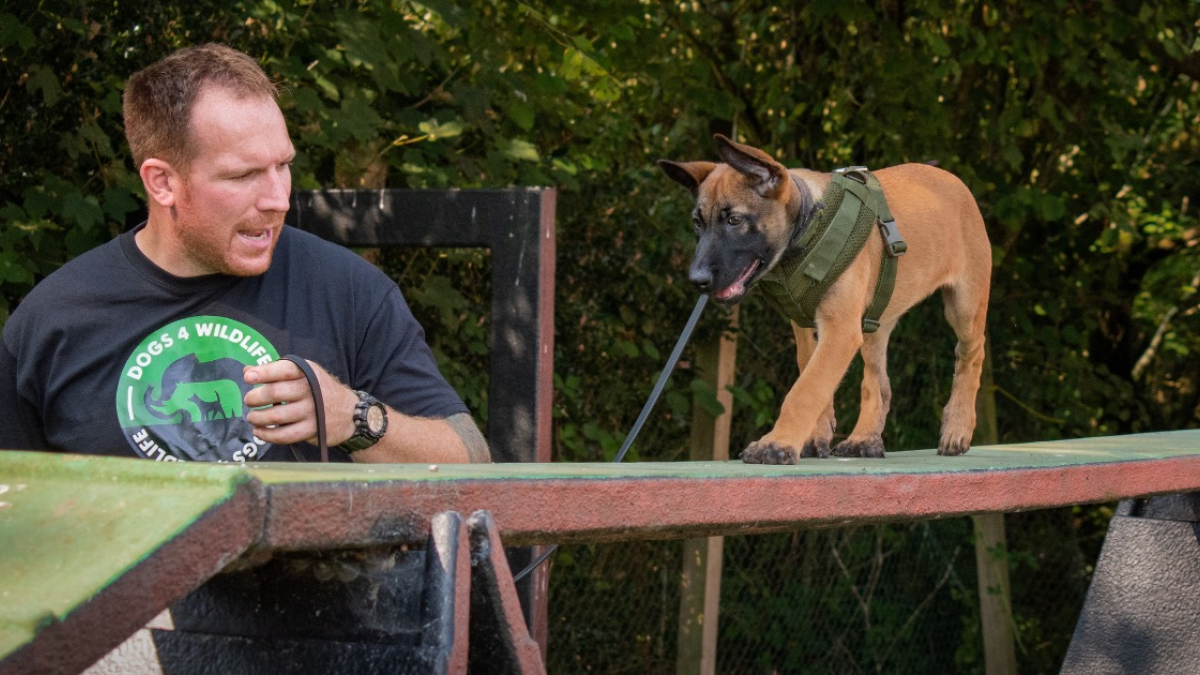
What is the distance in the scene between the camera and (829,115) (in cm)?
802

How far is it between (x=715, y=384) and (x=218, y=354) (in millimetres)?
3588

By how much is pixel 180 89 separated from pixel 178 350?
59 cm

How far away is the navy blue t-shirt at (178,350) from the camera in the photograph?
292cm

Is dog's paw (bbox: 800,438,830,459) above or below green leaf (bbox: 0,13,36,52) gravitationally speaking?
below

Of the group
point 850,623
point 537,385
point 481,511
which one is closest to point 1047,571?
point 850,623

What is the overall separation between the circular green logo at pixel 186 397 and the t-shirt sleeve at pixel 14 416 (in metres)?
0.27

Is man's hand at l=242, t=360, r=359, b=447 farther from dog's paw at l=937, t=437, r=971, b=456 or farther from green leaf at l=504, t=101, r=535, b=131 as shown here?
green leaf at l=504, t=101, r=535, b=131

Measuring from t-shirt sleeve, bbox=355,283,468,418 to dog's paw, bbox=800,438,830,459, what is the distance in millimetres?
1012

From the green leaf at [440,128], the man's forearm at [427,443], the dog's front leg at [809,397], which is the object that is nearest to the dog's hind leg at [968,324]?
the dog's front leg at [809,397]

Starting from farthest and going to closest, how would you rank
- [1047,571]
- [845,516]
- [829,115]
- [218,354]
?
1. [1047,571]
2. [829,115]
3. [218,354]
4. [845,516]

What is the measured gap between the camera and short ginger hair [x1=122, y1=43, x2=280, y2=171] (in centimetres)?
301

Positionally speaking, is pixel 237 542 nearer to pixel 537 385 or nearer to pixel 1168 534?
pixel 537 385

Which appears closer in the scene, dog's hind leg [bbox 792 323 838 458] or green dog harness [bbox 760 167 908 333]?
green dog harness [bbox 760 167 908 333]

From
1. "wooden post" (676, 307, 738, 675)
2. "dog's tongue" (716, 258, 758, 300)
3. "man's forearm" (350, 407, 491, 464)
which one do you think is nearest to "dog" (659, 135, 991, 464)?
"dog's tongue" (716, 258, 758, 300)
